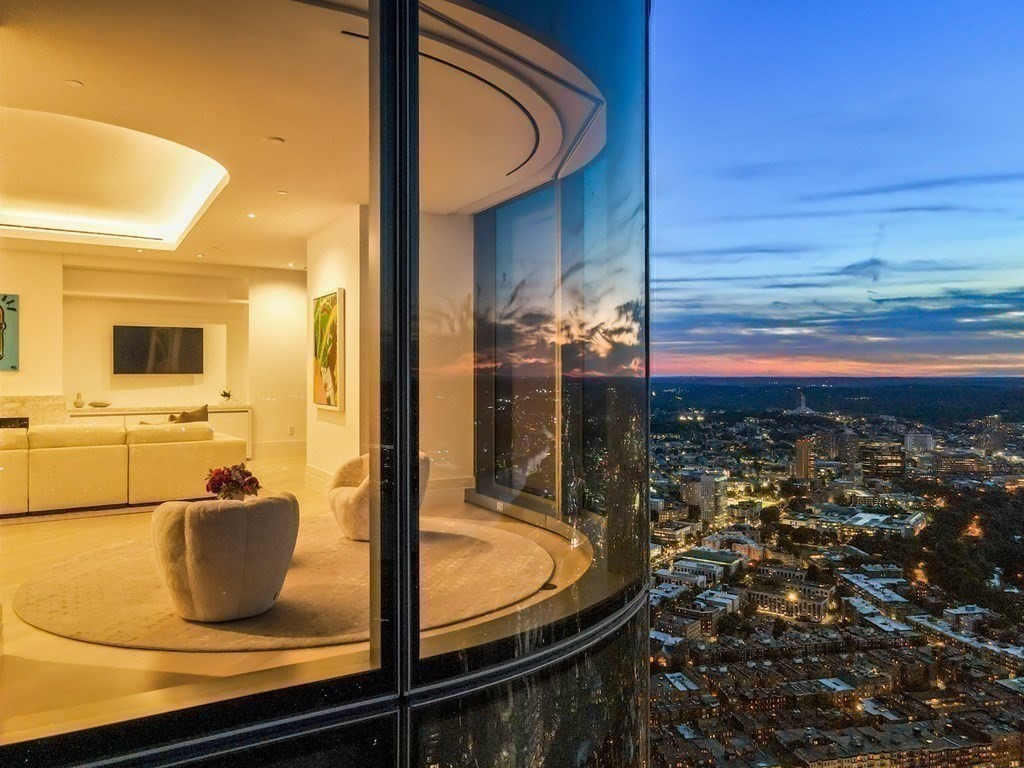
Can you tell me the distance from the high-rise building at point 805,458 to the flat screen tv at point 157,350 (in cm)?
877

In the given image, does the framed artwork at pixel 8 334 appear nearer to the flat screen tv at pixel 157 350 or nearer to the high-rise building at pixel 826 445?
the flat screen tv at pixel 157 350

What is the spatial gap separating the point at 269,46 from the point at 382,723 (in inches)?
108

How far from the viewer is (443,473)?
6.38ft

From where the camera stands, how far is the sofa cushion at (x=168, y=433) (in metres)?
5.34

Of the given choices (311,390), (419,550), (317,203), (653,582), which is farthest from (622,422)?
(311,390)

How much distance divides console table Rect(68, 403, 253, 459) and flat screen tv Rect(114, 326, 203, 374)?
57 cm

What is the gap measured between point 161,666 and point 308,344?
5016 mm

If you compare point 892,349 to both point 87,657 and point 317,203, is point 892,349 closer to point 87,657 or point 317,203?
point 317,203

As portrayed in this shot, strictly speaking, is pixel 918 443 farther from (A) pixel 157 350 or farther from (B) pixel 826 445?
(A) pixel 157 350

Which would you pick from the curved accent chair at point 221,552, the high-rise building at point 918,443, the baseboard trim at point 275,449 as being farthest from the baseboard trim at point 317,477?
the high-rise building at point 918,443

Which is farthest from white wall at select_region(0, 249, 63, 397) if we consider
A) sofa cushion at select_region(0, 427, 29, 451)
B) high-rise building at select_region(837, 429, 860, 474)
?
high-rise building at select_region(837, 429, 860, 474)

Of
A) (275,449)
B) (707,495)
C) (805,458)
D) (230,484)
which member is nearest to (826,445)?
(805,458)

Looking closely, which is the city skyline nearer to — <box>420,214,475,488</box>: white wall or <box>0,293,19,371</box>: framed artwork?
<box>420,214,475,488</box>: white wall

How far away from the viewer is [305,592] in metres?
3.33
